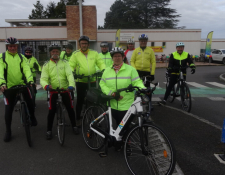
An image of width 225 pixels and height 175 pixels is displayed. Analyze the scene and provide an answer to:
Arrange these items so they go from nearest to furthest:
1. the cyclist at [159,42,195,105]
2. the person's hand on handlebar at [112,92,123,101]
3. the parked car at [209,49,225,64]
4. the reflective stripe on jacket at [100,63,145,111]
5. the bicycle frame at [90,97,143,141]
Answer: the bicycle frame at [90,97,143,141], the person's hand on handlebar at [112,92,123,101], the reflective stripe on jacket at [100,63,145,111], the cyclist at [159,42,195,105], the parked car at [209,49,225,64]

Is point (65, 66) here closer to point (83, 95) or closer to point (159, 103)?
point (83, 95)

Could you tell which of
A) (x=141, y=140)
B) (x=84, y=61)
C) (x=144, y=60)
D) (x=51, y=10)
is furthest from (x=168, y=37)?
(x=51, y=10)

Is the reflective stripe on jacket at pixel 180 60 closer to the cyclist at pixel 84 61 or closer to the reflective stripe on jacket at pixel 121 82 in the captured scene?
the cyclist at pixel 84 61

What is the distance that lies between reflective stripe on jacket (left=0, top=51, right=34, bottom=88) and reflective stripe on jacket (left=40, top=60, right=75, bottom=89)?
1.16ft

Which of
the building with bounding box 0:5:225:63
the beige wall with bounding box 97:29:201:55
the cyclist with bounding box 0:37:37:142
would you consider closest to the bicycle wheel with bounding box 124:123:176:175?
the cyclist with bounding box 0:37:37:142

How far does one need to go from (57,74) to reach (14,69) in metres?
0.92

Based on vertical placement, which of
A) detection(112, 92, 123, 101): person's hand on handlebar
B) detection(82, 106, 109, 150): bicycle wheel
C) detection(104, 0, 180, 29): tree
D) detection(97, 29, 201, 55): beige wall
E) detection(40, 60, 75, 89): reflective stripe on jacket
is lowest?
detection(82, 106, 109, 150): bicycle wheel

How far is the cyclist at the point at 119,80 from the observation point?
11.3 feet

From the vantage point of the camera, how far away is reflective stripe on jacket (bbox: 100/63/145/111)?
343cm

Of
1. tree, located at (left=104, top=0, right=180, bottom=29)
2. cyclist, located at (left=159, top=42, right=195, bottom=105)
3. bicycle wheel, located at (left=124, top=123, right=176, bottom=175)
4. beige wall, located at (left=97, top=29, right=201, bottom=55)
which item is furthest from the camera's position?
tree, located at (left=104, top=0, right=180, bottom=29)

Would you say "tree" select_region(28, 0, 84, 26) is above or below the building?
above

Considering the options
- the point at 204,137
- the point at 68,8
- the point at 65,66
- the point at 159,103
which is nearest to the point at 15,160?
the point at 65,66

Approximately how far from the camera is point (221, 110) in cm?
652

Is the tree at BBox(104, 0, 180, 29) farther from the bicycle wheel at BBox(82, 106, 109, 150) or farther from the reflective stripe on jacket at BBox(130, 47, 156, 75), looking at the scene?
the bicycle wheel at BBox(82, 106, 109, 150)
